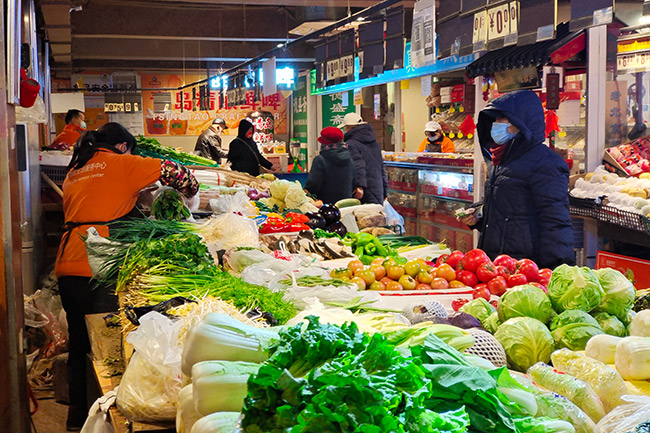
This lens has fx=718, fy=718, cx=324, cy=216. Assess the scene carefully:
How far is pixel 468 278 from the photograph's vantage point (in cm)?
430

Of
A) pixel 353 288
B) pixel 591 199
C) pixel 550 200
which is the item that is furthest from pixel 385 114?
pixel 353 288

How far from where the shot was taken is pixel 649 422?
1.80 m

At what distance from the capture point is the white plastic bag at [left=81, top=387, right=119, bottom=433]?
278 cm

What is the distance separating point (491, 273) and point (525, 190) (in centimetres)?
129

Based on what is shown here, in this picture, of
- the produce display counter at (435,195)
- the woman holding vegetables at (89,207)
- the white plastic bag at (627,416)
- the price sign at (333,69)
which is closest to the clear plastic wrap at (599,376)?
the white plastic bag at (627,416)

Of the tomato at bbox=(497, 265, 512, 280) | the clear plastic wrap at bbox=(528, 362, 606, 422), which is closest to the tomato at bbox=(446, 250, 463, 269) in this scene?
the tomato at bbox=(497, 265, 512, 280)

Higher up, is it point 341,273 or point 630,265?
point 341,273

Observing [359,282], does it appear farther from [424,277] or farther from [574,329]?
[574,329]

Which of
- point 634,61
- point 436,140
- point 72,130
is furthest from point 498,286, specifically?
point 72,130

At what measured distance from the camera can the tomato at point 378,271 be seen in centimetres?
439

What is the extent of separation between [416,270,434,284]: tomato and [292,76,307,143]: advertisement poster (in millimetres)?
17185

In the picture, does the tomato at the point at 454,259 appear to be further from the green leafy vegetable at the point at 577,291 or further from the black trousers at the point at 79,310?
the black trousers at the point at 79,310

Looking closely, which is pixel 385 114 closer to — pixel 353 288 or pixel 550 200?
pixel 550 200

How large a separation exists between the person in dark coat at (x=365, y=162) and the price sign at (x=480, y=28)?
393cm
